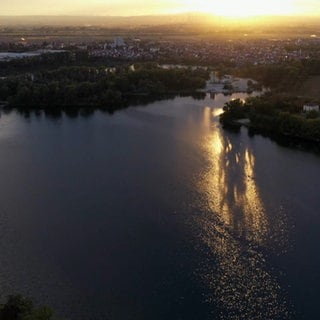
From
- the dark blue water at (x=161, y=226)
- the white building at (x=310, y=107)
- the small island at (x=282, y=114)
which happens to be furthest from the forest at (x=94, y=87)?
the white building at (x=310, y=107)

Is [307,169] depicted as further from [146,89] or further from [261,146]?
[146,89]

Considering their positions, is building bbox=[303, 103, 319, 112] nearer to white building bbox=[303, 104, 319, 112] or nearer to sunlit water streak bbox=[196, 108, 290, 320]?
white building bbox=[303, 104, 319, 112]

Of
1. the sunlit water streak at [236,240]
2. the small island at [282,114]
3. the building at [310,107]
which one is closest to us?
the sunlit water streak at [236,240]

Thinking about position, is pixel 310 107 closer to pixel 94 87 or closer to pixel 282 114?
pixel 282 114

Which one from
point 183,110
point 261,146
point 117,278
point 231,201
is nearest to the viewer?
point 117,278

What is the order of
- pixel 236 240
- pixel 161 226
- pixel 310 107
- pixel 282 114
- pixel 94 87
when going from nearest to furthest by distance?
pixel 236 240 → pixel 161 226 → pixel 282 114 → pixel 310 107 → pixel 94 87

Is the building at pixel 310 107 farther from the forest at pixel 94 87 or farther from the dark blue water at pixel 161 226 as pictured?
the forest at pixel 94 87

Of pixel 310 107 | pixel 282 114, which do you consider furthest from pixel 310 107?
pixel 282 114

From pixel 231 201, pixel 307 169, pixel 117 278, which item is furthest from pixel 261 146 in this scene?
pixel 117 278

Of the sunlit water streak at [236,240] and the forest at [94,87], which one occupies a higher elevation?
the forest at [94,87]
